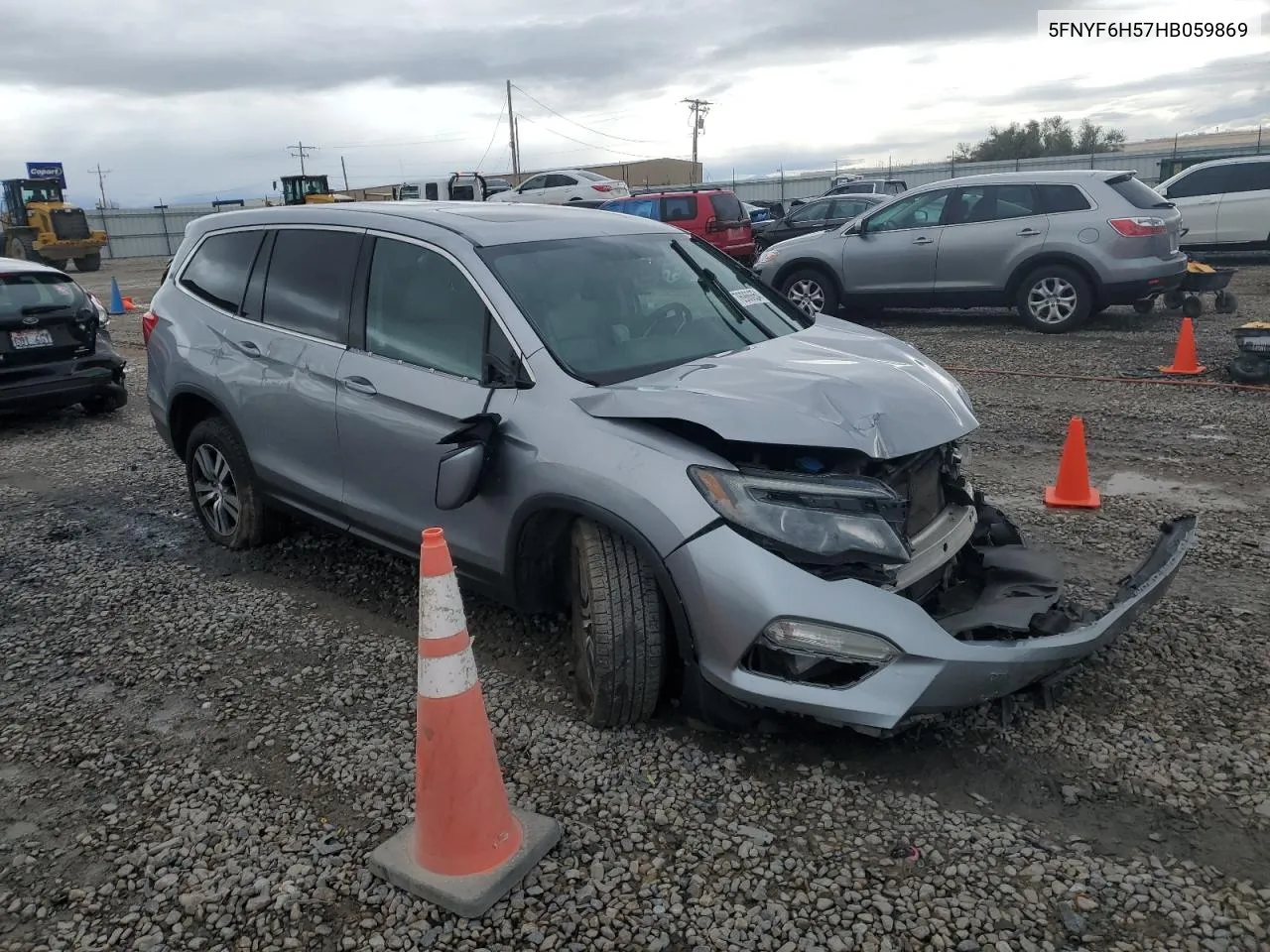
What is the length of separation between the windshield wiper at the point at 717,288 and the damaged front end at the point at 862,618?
1.16 metres

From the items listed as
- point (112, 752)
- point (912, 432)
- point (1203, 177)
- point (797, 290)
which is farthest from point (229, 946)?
point (1203, 177)

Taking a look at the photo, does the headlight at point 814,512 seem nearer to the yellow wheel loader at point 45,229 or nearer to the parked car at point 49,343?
the parked car at point 49,343

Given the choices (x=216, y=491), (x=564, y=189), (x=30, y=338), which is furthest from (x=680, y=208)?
(x=216, y=491)

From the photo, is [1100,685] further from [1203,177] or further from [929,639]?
[1203,177]

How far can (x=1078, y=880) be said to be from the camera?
2559mm

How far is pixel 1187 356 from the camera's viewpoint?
856 centimetres

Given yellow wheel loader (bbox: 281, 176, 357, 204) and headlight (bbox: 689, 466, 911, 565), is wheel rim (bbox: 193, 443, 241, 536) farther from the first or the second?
yellow wheel loader (bbox: 281, 176, 357, 204)

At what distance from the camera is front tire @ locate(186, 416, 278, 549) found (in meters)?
4.90

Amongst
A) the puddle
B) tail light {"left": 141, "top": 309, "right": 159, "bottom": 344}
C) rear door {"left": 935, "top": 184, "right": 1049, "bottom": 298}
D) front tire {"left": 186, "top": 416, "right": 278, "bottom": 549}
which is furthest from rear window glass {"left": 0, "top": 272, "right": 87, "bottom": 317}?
rear door {"left": 935, "top": 184, "right": 1049, "bottom": 298}

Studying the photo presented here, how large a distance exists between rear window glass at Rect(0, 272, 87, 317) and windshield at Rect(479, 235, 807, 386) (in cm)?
609

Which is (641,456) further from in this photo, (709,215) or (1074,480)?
(709,215)

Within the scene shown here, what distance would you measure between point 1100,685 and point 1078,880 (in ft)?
3.63

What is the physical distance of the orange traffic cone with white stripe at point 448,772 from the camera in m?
2.61

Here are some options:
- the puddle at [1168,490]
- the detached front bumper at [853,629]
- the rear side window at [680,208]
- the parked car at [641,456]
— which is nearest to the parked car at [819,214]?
the rear side window at [680,208]
